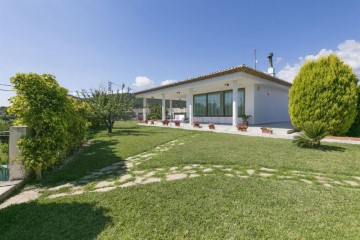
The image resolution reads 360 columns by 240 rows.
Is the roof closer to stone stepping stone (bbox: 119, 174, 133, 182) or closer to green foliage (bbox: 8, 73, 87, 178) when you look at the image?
stone stepping stone (bbox: 119, 174, 133, 182)

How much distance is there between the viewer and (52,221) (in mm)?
2879

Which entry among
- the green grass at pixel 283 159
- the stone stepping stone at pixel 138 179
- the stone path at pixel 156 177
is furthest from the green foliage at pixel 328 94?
the stone stepping stone at pixel 138 179

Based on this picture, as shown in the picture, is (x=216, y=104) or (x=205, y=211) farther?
(x=216, y=104)

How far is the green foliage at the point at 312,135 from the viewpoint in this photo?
7.30 metres

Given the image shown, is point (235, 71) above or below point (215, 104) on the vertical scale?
above

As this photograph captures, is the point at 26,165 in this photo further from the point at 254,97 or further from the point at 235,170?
the point at 254,97

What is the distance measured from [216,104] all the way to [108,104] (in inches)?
441

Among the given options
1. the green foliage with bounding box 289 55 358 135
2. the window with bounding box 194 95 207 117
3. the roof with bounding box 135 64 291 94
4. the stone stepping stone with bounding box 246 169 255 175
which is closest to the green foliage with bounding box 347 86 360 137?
the green foliage with bounding box 289 55 358 135

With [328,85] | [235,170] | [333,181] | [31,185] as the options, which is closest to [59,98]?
[31,185]

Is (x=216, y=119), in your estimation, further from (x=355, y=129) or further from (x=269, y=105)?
(x=355, y=129)

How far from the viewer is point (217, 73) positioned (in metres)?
13.5

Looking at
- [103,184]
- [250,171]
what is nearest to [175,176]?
[103,184]

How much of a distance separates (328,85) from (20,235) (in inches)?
471

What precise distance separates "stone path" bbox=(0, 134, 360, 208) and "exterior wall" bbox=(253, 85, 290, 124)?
12576 millimetres
